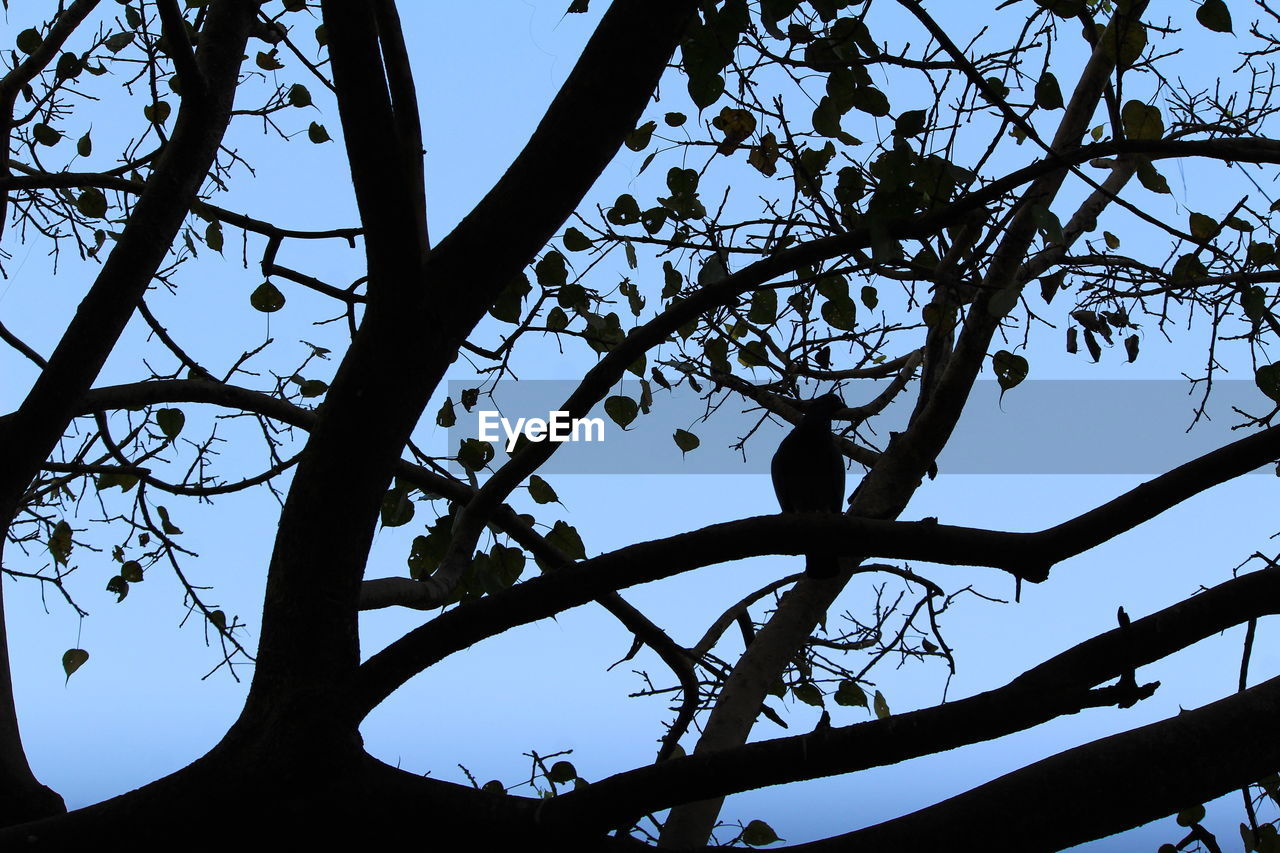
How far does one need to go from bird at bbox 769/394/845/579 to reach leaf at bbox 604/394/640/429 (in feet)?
4.43

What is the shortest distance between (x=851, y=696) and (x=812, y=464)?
168cm

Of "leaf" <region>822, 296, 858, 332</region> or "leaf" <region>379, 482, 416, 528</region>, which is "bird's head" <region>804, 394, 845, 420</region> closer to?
"leaf" <region>822, 296, 858, 332</region>

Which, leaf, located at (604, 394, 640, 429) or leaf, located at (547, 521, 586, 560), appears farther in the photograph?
leaf, located at (604, 394, 640, 429)

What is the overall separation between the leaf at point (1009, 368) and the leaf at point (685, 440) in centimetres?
101

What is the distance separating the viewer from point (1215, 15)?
2318 mm

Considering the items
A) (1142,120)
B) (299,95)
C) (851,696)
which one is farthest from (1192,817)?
(299,95)

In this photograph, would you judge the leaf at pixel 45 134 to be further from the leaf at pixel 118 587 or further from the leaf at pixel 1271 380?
the leaf at pixel 1271 380

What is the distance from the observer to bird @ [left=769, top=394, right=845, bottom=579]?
429 centimetres

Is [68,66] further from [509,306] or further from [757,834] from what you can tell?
[757,834]

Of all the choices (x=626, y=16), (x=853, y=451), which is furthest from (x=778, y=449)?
(x=626, y=16)

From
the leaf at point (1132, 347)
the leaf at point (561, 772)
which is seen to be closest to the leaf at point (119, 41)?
the leaf at point (561, 772)

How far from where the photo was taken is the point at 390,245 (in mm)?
1810

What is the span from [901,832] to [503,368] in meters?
1.91

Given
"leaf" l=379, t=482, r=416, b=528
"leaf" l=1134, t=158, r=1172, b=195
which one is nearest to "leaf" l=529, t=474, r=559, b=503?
"leaf" l=379, t=482, r=416, b=528
